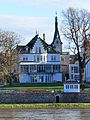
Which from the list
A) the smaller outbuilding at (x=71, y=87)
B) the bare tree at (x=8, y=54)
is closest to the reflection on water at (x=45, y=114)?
the smaller outbuilding at (x=71, y=87)

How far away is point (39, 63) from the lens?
306ft

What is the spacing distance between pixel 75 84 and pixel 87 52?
1075 cm

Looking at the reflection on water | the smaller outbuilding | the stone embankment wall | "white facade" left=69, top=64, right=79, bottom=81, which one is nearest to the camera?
the reflection on water

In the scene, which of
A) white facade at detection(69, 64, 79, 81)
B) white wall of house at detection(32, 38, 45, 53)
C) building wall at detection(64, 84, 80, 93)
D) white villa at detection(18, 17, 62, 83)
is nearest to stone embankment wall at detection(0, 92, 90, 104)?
building wall at detection(64, 84, 80, 93)

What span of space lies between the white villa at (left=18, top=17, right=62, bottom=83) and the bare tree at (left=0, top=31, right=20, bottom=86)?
43.1 feet

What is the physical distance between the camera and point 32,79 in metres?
92.6

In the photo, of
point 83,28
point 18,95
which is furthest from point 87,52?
point 18,95

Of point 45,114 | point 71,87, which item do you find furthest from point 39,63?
point 45,114

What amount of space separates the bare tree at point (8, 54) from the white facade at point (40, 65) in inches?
518

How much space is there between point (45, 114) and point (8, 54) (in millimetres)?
27122

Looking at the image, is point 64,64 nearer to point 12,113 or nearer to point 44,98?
point 44,98

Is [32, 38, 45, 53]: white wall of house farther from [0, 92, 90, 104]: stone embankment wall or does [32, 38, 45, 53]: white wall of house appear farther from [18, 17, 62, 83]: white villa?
[0, 92, 90, 104]: stone embankment wall

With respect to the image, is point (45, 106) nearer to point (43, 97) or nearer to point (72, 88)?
point (43, 97)

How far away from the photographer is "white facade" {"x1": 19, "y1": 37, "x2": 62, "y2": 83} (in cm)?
9281
